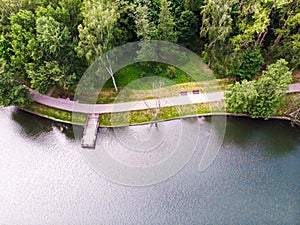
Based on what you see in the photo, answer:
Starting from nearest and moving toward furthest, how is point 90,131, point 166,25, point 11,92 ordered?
Answer: point 11,92
point 90,131
point 166,25

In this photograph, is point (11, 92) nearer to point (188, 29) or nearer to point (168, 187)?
point (168, 187)

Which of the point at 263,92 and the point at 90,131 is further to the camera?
the point at 90,131

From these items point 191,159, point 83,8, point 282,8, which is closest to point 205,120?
point 191,159

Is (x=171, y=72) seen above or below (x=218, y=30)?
below

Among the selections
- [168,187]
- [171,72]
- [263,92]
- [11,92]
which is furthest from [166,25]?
[11,92]

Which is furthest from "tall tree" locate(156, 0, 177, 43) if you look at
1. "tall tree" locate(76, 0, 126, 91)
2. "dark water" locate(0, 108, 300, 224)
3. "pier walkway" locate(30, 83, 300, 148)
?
"dark water" locate(0, 108, 300, 224)

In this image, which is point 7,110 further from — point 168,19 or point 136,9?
point 168,19
